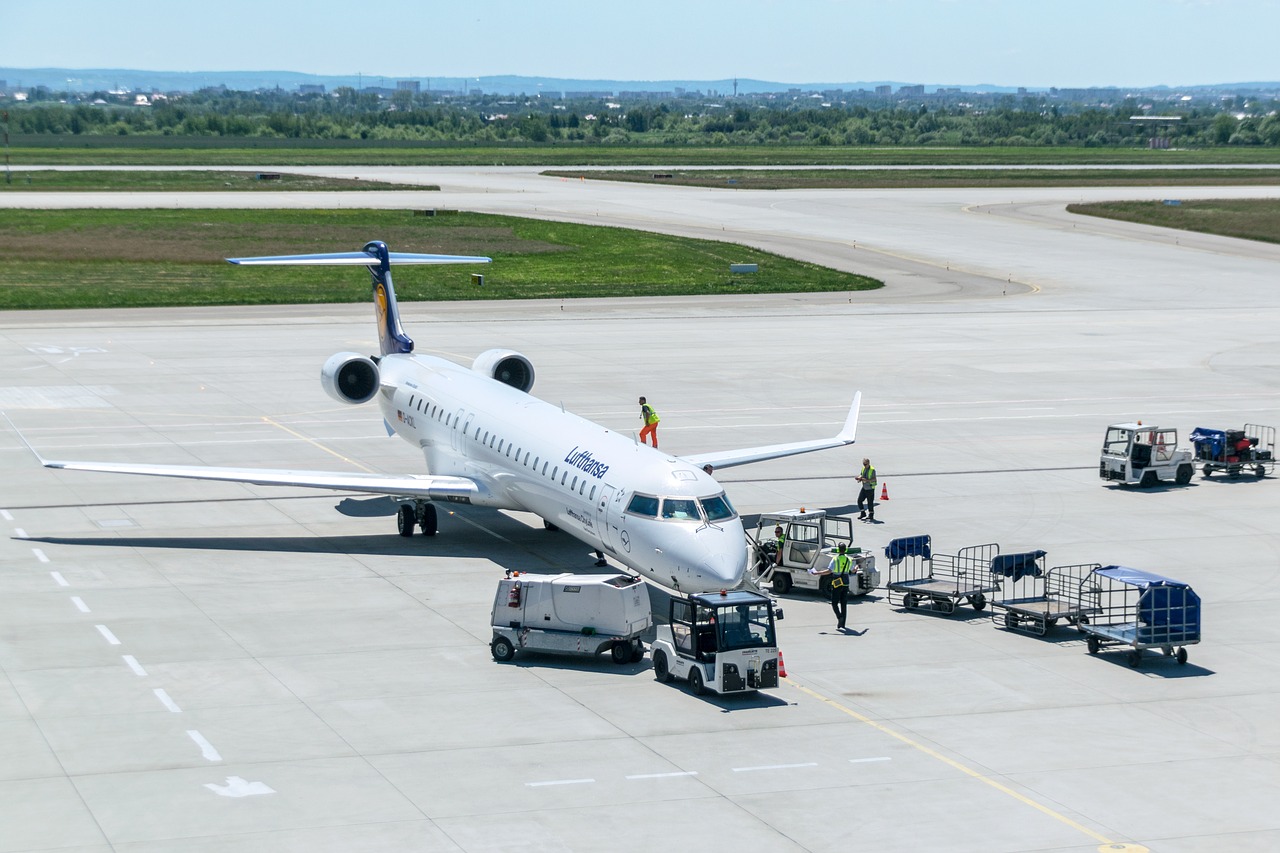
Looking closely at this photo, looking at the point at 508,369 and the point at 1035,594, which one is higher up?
the point at 508,369

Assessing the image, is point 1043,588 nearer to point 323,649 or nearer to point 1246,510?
point 1246,510

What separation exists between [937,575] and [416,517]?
11801 mm

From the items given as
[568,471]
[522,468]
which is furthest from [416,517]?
[568,471]

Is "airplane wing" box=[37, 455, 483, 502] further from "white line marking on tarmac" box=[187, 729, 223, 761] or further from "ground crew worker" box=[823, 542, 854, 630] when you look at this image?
"white line marking on tarmac" box=[187, 729, 223, 761]

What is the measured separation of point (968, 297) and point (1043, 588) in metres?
51.6

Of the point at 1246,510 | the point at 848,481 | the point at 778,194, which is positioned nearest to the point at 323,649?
the point at 848,481

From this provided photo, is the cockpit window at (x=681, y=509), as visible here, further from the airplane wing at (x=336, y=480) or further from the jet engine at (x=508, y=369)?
the jet engine at (x=508, y=369)

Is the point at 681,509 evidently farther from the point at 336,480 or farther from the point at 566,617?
the point at 336,480

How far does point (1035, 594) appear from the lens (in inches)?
1238

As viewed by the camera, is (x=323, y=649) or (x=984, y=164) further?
(x=984, y=164)

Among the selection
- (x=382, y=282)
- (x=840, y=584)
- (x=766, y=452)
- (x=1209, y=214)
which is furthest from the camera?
(x=1209, y=214)

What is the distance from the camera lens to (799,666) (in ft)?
88.3

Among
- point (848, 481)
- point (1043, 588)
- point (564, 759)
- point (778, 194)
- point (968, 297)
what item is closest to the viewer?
point (564, 759)

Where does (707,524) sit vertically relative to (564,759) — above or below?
above
